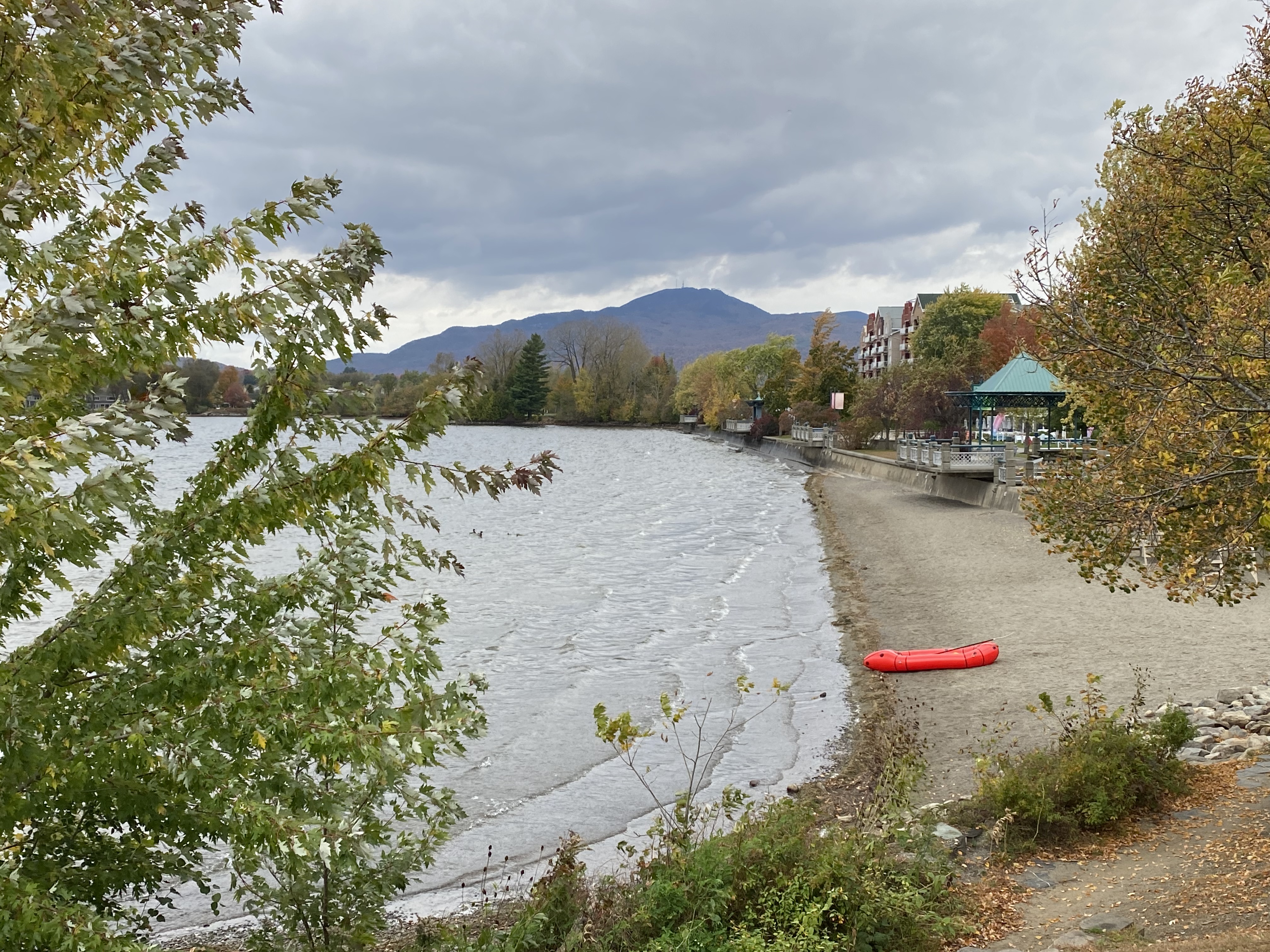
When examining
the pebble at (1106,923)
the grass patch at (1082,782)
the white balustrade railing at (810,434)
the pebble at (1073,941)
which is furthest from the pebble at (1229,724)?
the white balustrade railing at (810,434)

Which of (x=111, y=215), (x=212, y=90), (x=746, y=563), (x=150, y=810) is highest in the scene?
(x=212, y=90)

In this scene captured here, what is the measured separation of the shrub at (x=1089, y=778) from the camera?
8.45 metres

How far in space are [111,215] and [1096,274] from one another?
1185 centimetres

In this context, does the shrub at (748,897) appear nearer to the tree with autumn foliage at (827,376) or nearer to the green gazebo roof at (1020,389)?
the green gazebo roof at (1020,389)

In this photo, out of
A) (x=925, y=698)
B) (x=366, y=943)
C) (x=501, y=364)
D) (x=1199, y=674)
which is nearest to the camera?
(x=366, y=943)

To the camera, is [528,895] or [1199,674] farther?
[1199,674]

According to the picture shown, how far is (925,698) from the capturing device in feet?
53.1

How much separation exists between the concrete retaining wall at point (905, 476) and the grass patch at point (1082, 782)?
11.1 meters

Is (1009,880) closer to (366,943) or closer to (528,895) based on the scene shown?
(528,895)

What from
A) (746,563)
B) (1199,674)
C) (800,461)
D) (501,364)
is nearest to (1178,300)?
(1199,674)

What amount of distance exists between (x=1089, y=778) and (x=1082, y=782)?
0.07 metres

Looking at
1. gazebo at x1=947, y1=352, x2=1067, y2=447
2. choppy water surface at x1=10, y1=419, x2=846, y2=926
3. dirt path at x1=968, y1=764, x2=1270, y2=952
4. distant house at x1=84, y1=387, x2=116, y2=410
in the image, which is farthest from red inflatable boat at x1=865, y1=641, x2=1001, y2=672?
gazebo at x1=947, y1=352, x2=1067, y2=447

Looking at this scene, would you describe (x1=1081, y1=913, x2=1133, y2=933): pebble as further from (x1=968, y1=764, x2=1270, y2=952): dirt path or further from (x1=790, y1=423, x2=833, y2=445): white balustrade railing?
(x1=790, y1=423, x2=833, y2=445): white balustrade railing

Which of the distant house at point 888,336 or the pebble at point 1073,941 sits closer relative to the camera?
the pebble at point 1073,941
